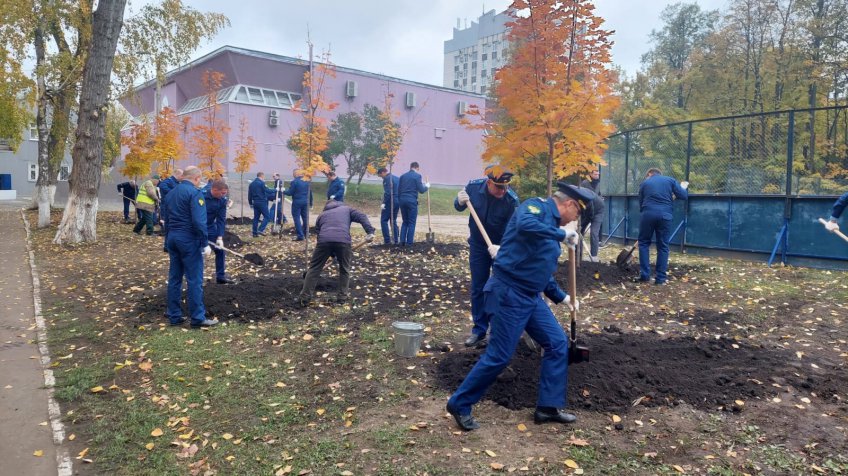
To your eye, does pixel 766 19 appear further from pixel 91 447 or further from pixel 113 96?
Answer: pixel 91 447

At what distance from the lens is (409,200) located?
13086mm

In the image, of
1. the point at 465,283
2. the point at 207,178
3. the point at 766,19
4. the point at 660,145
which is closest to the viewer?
the point at 465,283

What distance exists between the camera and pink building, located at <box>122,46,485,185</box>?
105 ft

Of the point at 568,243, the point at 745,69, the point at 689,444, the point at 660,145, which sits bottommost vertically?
the point at 689,444

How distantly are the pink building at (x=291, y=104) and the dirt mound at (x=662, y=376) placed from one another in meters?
22.1

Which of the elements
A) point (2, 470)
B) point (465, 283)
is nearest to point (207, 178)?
point (465, 283)

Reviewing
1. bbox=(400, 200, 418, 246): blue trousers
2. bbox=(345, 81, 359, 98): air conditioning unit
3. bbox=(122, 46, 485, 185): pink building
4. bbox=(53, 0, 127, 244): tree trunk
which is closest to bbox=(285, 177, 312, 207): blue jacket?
bbox=(400, 200, 418, 246): blue trousers

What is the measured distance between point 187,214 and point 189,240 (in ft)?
1.02

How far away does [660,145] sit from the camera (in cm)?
1973

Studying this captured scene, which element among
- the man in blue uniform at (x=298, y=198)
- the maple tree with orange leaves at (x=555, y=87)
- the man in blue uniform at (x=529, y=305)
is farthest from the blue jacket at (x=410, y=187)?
the man in blue uniform at (x=529, y=305)

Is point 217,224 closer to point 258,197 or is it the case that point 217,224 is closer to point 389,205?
point 389,205

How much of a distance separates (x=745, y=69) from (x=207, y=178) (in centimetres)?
2522

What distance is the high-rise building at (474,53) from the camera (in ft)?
294

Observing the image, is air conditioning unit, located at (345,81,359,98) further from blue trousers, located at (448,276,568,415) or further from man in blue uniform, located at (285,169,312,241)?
blue trousers, located at (448,276,568,415)
